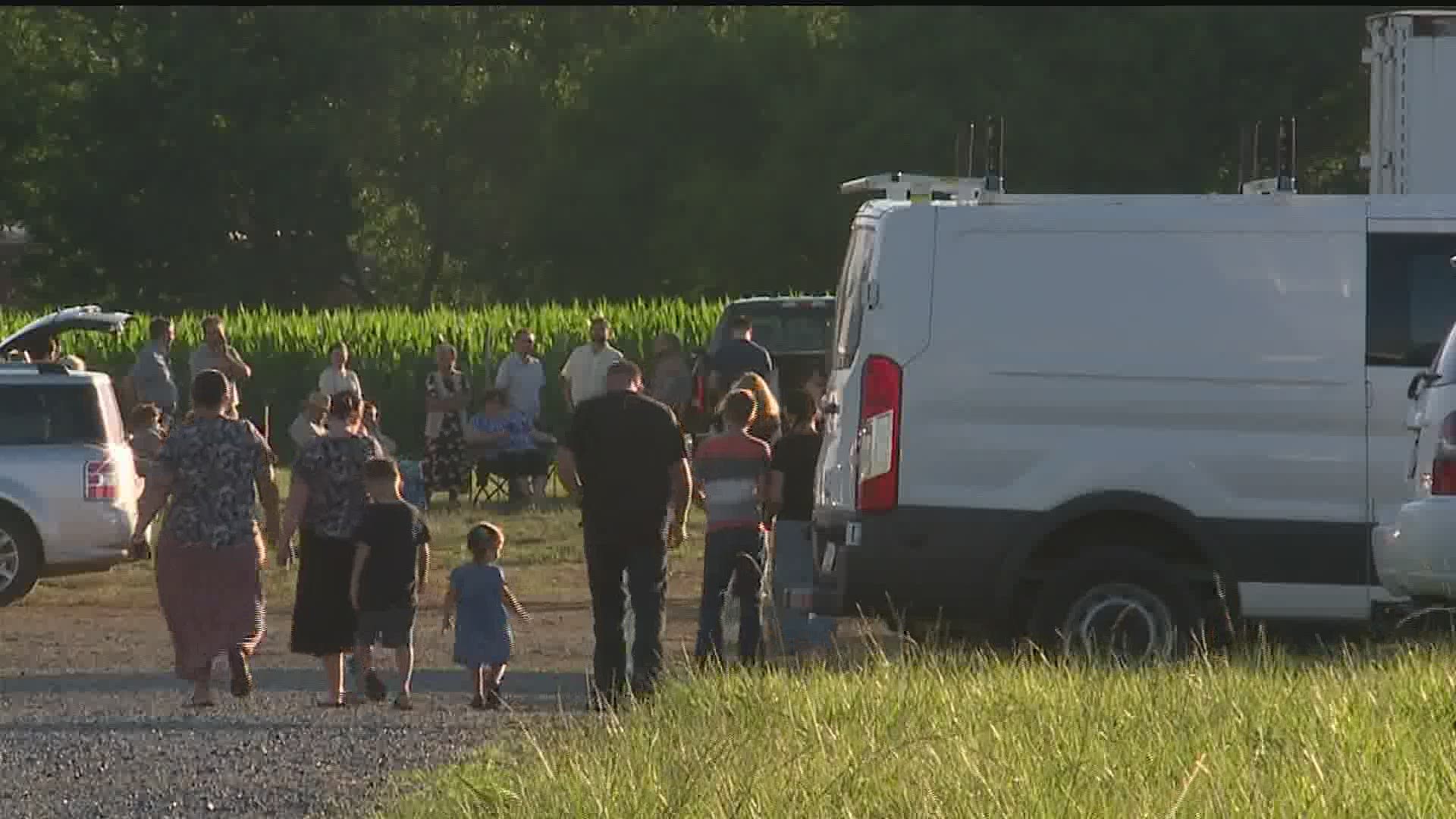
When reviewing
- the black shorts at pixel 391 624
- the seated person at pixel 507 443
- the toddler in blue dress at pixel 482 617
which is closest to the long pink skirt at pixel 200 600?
the black shorts at pixel 391 624

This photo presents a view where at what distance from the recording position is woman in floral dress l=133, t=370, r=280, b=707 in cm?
1412

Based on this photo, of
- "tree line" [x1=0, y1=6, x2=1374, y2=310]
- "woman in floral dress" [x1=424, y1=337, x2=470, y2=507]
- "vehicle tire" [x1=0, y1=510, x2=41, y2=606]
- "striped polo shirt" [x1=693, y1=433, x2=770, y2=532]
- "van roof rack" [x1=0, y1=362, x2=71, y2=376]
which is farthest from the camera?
"tree line" [x1=0, y1=6, x2=1374, y2=310]

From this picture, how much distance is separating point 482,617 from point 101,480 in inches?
277

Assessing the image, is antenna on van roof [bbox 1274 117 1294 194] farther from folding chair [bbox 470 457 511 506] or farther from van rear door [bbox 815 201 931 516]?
folding chair [bbox 470 457 511 506]

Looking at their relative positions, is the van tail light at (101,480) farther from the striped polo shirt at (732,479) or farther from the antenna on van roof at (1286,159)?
the antenna on van roof at (1286,159)

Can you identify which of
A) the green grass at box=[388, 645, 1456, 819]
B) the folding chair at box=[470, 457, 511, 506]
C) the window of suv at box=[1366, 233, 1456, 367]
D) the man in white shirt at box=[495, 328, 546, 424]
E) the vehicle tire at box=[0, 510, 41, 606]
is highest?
the window of suv at box=[1366, 233, 1456, 367]

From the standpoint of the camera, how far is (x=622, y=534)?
14.0m

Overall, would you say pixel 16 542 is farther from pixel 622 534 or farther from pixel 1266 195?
pixel 1266 195

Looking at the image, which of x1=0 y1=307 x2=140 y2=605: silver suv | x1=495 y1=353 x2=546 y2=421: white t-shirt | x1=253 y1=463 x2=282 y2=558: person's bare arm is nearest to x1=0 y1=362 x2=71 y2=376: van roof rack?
x1=0 y1=307 x2=140 y2=605: silver suv

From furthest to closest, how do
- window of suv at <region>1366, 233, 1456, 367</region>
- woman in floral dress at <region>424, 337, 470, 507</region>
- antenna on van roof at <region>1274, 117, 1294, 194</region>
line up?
1. woman in floral dress at <region>424, 337, 470, 507</region>
2. antenna on van roof at <region>1274, 117, 1294, 194</region>
3. window of suv at <region>1366, 233, 1456, 367</region>

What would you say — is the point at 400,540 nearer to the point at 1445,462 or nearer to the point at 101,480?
the point at 1445,462

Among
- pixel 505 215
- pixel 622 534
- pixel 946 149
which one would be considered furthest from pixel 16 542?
pixel 505 215

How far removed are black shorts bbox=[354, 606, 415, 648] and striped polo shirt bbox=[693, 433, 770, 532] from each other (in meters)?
1.45

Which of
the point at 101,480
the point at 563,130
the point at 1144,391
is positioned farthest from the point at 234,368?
the point at 563,130
